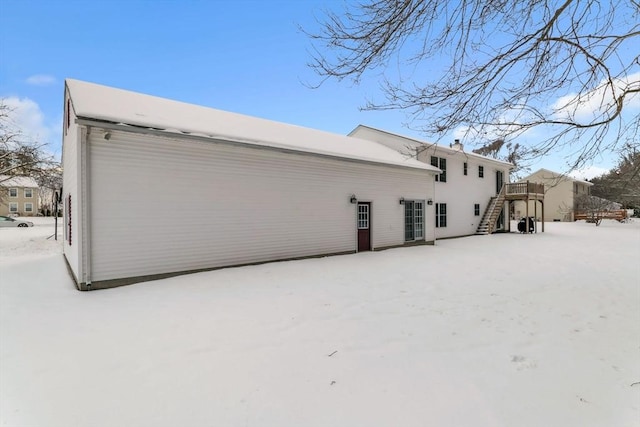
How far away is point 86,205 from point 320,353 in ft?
19.2

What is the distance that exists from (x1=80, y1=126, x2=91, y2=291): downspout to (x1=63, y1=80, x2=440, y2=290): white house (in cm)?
2

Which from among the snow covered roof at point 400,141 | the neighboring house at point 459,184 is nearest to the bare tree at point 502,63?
the snow covered roof at point 400,141

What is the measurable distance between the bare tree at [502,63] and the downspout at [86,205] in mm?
5247

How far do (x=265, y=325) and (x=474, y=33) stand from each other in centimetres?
486

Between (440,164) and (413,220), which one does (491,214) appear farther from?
(413,220)

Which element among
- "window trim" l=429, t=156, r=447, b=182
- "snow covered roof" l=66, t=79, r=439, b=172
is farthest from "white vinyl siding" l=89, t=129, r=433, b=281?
"window trim" l=429, t=156, r=447, b=182

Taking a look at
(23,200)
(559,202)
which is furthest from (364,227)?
(23,200)

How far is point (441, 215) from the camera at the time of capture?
1769cm

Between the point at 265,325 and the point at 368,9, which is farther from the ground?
the point at 368,9

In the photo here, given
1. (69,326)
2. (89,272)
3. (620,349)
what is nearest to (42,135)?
(89,272)

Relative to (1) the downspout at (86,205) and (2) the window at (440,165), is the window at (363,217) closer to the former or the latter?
(2) the window at (440,165)

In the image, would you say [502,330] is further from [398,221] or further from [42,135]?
[42,135]

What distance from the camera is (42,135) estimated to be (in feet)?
60.5

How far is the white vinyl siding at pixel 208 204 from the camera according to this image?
686 centimetres
